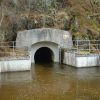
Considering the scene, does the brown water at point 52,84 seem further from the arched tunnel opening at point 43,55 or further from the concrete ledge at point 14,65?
the arched tunnel opening at point 43,55

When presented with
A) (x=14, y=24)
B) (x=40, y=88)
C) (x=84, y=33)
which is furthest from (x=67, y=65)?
(x=40, y=88)

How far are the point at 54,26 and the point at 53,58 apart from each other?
3832 mm

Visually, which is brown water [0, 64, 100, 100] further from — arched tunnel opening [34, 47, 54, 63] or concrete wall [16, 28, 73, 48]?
arched tunnel opening [34, 47, 54, 63]

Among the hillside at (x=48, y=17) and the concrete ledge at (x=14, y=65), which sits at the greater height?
the hillside at (x=48, y=17)

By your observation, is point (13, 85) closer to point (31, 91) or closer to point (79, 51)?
point (31, 91)

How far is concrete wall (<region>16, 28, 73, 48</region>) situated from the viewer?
2934cm

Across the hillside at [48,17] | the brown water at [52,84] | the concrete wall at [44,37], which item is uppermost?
the hillside at [48,17]

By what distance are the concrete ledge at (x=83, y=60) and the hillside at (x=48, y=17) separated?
13.2 ft

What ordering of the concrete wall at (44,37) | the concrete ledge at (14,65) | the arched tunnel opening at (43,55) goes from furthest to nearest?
the arched tunnel opening at (43,55) → the concrete wall at (44,37) → the concrete ledge at (14,65)

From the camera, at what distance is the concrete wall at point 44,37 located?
1155 inches

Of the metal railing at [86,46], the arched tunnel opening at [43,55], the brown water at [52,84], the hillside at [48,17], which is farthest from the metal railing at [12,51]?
the arched tunnel opening at [43,55]

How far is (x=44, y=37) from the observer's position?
2959 centimetres

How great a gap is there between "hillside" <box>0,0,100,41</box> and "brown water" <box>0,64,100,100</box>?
7.05m

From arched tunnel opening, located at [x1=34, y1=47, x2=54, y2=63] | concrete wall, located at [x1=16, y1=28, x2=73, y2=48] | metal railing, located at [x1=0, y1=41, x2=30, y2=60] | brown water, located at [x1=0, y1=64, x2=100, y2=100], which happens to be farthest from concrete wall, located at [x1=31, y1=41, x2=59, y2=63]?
brown water, located at [x1=0, y1=64, x2=100, y2=100]
